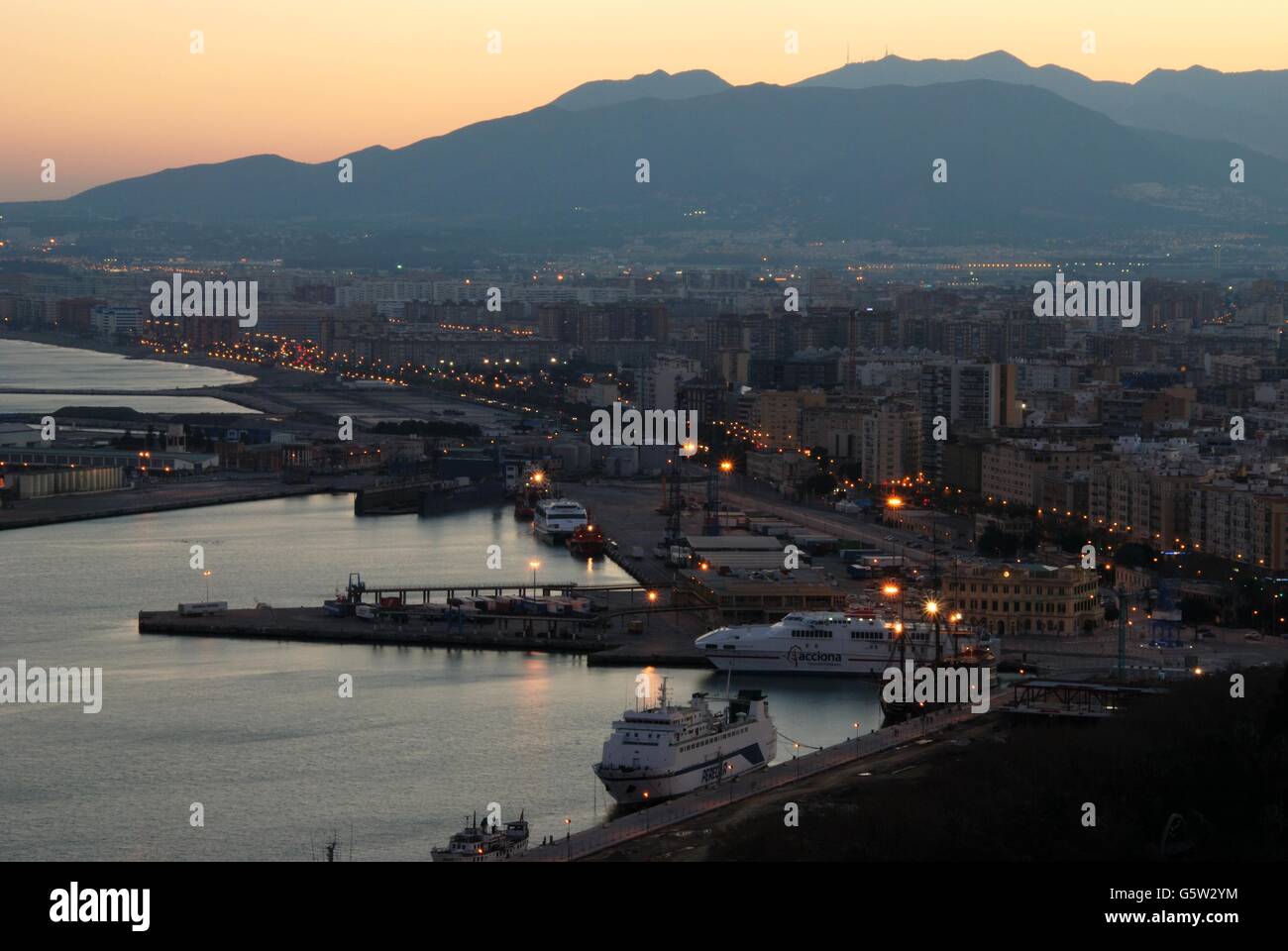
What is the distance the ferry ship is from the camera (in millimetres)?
7586

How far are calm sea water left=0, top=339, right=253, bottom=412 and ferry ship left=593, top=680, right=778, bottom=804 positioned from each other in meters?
19.6

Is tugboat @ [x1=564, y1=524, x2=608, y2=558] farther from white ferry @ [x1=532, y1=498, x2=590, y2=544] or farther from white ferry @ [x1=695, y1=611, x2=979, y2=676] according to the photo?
white ferry @ [x1=695, y1=611, x2=979, y2=676]

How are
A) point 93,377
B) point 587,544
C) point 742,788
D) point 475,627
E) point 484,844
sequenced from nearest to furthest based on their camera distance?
point 484,844 < point 742,788 < point 475,627 < point 587,544 < point 93,377

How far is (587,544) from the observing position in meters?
14.5

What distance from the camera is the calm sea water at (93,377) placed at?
92.0 feet

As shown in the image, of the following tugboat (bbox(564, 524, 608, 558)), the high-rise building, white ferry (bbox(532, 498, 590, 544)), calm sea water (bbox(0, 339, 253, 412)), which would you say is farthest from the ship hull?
calm sea water (bbox(0, 339, 253, 412))

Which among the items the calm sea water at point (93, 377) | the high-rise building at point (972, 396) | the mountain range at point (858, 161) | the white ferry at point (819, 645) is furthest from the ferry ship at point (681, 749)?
the mountain range at point (858, 161)

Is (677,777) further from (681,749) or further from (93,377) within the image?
(93,377)

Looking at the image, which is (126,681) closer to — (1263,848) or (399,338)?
(1263,848)

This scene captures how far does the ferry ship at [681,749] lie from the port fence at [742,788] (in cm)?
12

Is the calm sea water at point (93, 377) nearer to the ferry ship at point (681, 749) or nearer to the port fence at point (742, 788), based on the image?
the ferry ship at point (681, 749)

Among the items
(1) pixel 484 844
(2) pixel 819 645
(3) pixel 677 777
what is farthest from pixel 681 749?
(2) pixel 819 645

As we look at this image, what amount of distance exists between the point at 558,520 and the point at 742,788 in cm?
805
